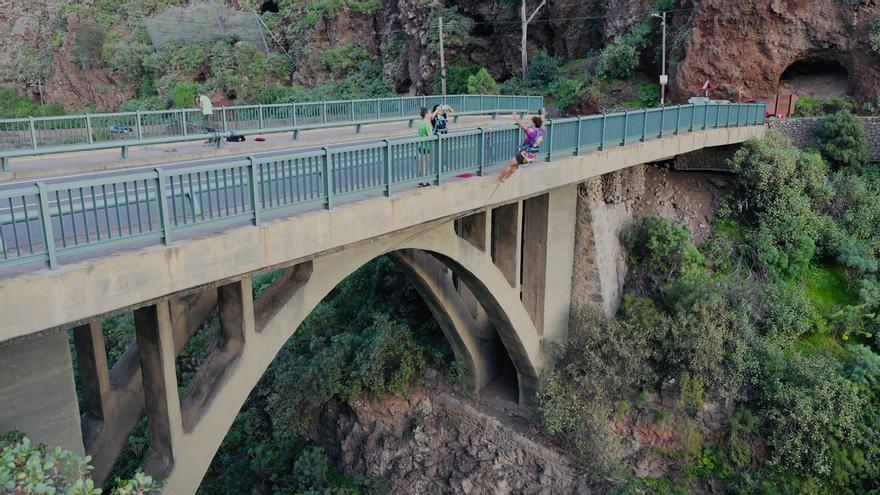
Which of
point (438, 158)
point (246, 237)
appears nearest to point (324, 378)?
point (438, 158)

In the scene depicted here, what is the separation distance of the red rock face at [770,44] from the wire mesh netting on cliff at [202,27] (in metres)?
35.5

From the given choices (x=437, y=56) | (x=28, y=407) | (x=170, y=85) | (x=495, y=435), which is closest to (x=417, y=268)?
(x=495, y=435)

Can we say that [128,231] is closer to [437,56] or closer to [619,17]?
[619,17]

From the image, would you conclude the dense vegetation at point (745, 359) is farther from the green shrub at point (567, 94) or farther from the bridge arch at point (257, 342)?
the green shrub at point (567, 94)

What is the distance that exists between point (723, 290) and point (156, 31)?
49662 millimetres

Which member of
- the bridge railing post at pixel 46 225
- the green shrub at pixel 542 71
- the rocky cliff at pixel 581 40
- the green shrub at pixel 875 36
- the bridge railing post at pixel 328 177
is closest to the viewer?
the bridge railing post at pixel 46 225

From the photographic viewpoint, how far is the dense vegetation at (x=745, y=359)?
44.2ft

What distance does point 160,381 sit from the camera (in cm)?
772

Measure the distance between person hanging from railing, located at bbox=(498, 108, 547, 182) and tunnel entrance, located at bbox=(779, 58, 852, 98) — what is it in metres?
18.7

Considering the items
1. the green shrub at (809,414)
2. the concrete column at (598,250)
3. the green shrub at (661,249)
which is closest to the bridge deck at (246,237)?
the concrete column at (598,250)

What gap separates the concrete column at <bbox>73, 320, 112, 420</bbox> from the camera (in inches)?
314

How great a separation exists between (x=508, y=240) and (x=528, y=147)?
2819 mm

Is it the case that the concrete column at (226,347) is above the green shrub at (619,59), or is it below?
below

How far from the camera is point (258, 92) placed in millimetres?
48219
